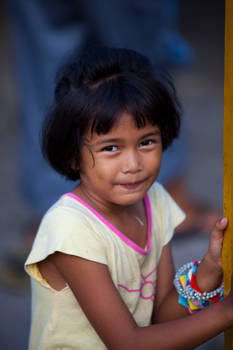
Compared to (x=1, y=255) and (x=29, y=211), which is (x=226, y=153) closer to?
(x=1, y=255)

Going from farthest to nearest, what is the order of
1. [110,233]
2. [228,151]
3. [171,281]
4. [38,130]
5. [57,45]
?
1. [38,130]
2. [57,45]
3. [171,281]
4. [110,233]
5. [228,151]

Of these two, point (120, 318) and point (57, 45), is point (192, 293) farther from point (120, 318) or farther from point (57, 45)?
point (57, 45)

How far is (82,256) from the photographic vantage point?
58.3 inches

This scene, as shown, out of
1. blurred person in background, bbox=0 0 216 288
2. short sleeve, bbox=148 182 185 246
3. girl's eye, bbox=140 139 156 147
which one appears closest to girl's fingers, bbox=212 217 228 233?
girl's eye, bbox=140 139 156 147

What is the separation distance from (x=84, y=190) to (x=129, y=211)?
0.18 m

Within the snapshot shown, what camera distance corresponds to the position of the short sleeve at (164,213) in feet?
5.99

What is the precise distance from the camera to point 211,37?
7.91 metres

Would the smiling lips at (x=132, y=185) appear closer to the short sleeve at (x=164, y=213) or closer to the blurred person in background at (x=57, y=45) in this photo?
the short sleeve at (x=164, y=213)

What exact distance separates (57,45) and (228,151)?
222 cm

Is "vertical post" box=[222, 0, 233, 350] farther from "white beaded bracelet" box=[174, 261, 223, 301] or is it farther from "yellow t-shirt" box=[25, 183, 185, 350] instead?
"yellow t-shirt" box=[25, 183, 185, 350]

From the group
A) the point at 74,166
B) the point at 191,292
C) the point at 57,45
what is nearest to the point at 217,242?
the point at 191,292

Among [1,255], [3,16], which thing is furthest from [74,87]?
[3,16]

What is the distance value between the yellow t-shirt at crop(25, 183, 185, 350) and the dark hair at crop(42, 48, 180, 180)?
0.19 m

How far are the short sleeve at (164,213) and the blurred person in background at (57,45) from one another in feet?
4.86
